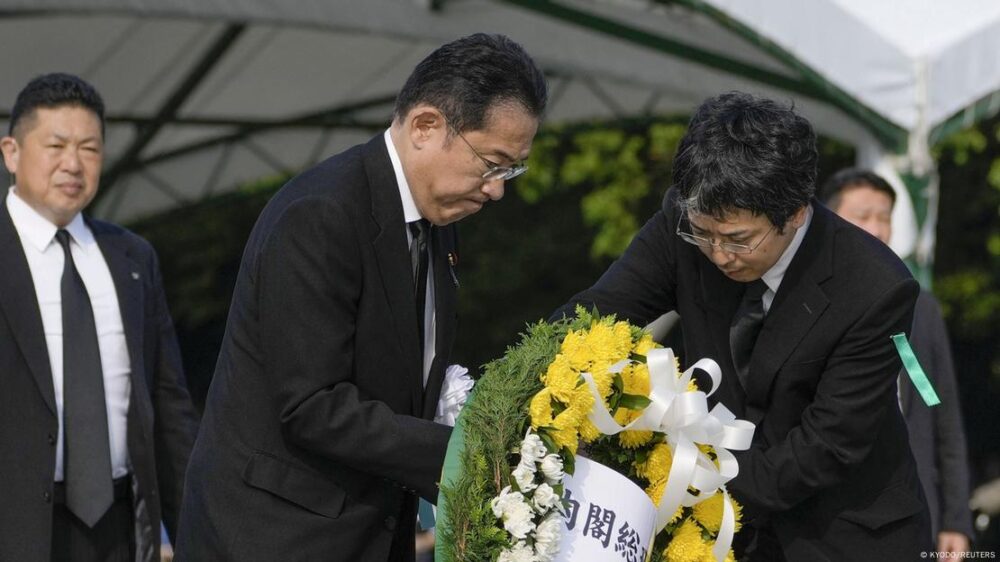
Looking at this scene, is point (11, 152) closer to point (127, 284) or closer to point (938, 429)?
point (127, 284)

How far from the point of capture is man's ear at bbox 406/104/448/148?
9.61 feet

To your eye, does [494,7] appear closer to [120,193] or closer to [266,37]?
[266,37]

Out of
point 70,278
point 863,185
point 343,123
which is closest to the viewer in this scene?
point 70,278

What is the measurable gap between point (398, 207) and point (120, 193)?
29.1 feet

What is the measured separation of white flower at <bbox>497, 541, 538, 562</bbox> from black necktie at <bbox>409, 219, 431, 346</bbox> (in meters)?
0.51

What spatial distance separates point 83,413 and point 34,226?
0.61m

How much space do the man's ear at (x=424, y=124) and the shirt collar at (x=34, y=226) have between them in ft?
6.17

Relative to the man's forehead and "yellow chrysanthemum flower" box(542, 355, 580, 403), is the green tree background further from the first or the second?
"yellow chrysanthemum flower" box(542, 355, 580, 403)

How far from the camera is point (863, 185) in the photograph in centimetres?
539

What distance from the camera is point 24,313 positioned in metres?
4.21

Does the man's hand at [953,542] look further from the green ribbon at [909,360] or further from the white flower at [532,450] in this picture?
the white flower at [532,450]

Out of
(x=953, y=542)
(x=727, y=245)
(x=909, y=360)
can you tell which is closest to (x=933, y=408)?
(x=953, y=542)

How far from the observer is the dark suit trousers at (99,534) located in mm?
4230

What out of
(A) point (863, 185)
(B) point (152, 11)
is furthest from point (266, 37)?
(A) point (863, 185)
